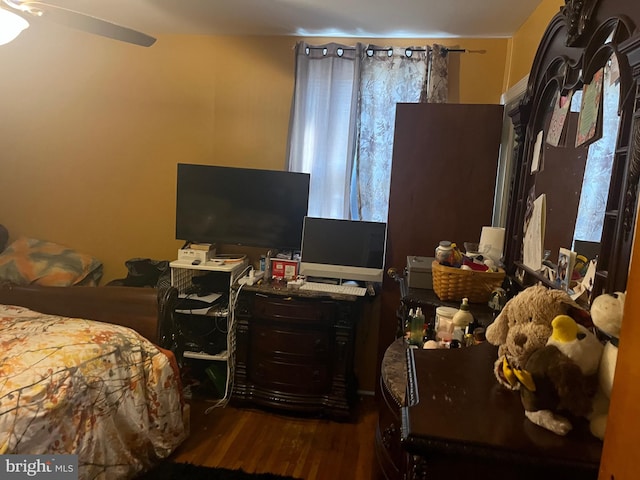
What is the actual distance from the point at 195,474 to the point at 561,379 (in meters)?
1.86

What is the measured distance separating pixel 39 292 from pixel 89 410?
39.8 inches

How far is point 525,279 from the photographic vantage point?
160cm

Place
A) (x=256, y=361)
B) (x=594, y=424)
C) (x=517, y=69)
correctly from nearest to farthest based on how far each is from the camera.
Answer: (x=594, y=424), (x=517, y=69), (x=256, y=361)

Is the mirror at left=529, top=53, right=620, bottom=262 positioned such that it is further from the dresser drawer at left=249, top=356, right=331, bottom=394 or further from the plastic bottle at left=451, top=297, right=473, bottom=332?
the dresser drawer at left=249, top=356, right=331, bottom=394

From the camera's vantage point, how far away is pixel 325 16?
2.45m

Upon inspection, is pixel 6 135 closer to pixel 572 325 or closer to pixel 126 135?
pixel 126 135

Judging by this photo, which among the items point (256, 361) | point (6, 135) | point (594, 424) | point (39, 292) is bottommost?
point (256, 361)

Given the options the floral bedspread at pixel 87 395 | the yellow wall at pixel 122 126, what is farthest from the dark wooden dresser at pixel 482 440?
the yellow wall at pixel 122 126

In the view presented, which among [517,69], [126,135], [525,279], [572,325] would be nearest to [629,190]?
[572,325]

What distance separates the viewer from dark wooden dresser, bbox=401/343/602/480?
2.14 ft

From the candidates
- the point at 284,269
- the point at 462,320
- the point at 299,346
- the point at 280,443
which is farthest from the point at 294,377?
the point at 462,320

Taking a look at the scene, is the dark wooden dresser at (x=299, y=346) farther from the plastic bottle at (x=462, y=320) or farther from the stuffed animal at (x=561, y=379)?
the stuffed animal at (x=561, y=379)

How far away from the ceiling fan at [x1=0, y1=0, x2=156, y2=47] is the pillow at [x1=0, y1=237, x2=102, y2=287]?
5.73 feet

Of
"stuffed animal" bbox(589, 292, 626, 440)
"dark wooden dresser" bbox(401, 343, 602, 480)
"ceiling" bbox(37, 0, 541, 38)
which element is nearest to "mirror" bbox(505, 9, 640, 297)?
"stuffed animal" bbox(589, 292, 626, 440)
